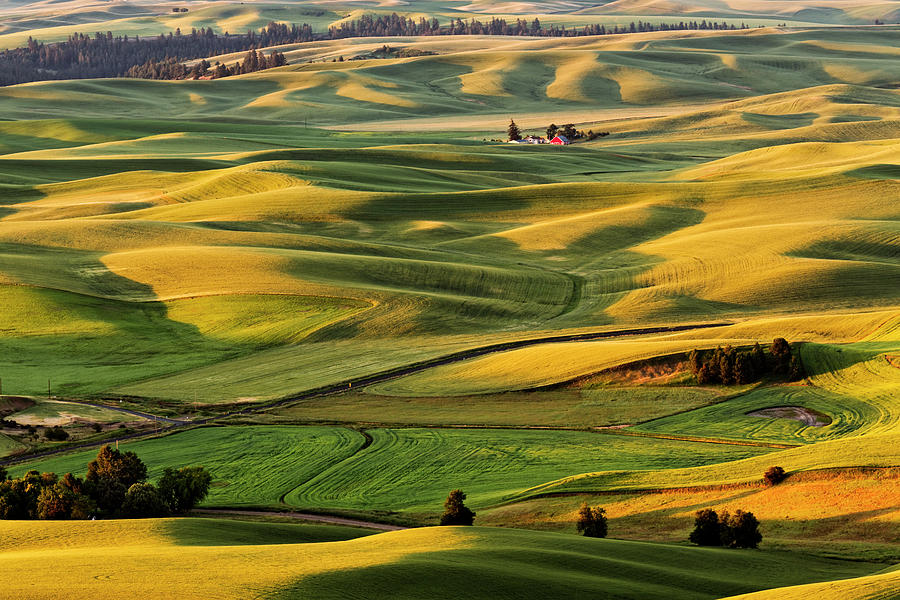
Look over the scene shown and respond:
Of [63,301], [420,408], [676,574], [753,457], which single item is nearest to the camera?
[676,574]

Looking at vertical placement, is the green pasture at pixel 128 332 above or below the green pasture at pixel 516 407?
above

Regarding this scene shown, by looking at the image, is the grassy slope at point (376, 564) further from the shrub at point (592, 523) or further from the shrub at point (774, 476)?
the shrub at point (774, 476)

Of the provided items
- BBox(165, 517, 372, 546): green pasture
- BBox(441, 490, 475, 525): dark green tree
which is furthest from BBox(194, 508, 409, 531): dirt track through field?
BBox(441, 490, 475, 525): dark green tree

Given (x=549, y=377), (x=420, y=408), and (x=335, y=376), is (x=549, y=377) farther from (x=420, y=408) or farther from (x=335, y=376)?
(x=335, y=376)

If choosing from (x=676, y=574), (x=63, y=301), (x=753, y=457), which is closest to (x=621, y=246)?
(x=63, y=301)

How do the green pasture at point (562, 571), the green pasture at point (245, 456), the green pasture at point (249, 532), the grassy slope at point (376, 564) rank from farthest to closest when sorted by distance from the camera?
the green pasture at point (245, 456), the green pasture at point (249, 532), the green pasture at point (562, 571), the grassy slope at point (376, 564)

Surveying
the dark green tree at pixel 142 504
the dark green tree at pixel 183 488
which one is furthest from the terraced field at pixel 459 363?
the dark green tree at pixel 142 504

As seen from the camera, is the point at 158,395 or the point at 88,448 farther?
the point at 158,395
